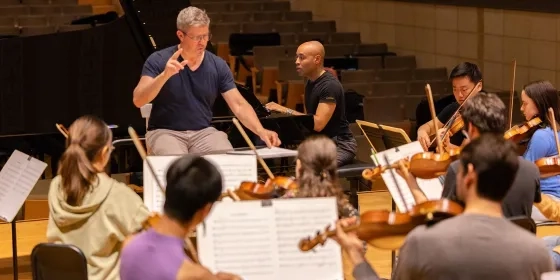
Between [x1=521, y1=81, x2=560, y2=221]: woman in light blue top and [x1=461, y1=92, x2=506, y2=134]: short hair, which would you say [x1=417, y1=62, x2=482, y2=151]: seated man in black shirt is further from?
[x1=461, y1=92, x2=506, y2=134]: short hair

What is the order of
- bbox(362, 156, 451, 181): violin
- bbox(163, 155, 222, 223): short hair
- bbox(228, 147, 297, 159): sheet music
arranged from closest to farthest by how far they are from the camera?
bbox(163, 155, 222, 223): short hair → bbox(362, 156, 451, 181): violin → bbox(228, 147, 297, 159): sheet music

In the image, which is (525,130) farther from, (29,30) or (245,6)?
(245,6)

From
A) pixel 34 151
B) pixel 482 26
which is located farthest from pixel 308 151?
pixel 482 26

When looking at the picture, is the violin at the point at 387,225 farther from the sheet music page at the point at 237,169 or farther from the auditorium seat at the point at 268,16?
the auditorium seat at the point at 268,16

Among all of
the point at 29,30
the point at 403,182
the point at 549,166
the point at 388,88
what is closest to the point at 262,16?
the point at 29,30

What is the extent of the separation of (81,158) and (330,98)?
2.74m

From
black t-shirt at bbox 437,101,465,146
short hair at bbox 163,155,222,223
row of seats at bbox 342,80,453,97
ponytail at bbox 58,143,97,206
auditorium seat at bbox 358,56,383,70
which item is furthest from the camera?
auditorium seat at bbox 358,56,383,70

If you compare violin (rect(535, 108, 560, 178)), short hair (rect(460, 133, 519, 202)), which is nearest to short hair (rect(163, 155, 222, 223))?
short hair (rect(460, 133, 519, 202))

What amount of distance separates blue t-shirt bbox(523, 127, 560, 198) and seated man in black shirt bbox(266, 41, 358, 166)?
4.86ft

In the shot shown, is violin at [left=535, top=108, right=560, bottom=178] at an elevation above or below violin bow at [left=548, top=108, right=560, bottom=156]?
below

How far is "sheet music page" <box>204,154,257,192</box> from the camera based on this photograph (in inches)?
189

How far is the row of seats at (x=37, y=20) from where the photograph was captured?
40.4 feet

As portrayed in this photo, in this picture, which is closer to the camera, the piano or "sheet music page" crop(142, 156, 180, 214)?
"sheet music page" crop(142, 156, 180, 214)

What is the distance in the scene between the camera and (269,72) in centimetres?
1142
